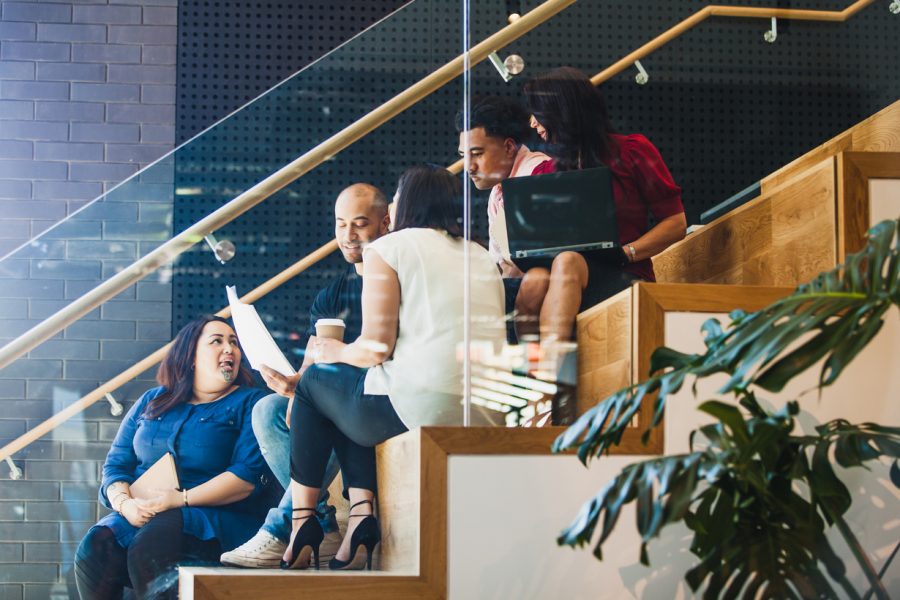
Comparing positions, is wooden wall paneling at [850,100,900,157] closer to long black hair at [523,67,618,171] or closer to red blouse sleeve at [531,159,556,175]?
long black hair at [523,67,618,171]

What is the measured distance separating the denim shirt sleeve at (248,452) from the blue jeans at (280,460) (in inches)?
0.6

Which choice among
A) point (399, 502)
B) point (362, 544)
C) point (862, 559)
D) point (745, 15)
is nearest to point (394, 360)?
point (399, 502)

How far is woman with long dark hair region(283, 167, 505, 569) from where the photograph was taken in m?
2.90

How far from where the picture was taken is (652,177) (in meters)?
3.12

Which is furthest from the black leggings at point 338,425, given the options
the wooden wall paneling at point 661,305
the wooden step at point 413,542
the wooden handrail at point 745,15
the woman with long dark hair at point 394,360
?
the wooden handrail at point 745,15

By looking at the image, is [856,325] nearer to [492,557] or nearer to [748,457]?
[748,457]

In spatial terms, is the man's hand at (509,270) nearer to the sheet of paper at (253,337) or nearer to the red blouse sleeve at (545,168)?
the red blouse sleeve at (545,168)

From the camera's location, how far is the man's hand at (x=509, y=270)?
2.95m

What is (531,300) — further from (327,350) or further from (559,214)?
(327,350)

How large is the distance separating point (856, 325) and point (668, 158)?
43.6 inches

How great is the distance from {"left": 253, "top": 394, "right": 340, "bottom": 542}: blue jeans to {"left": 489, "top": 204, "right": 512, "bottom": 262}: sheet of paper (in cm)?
62

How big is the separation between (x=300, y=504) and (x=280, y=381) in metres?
0.30

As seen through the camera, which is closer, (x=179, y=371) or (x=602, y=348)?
(x=602, y=348)

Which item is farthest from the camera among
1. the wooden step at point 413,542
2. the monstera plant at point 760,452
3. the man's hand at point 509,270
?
the man's hand at point 509,270
